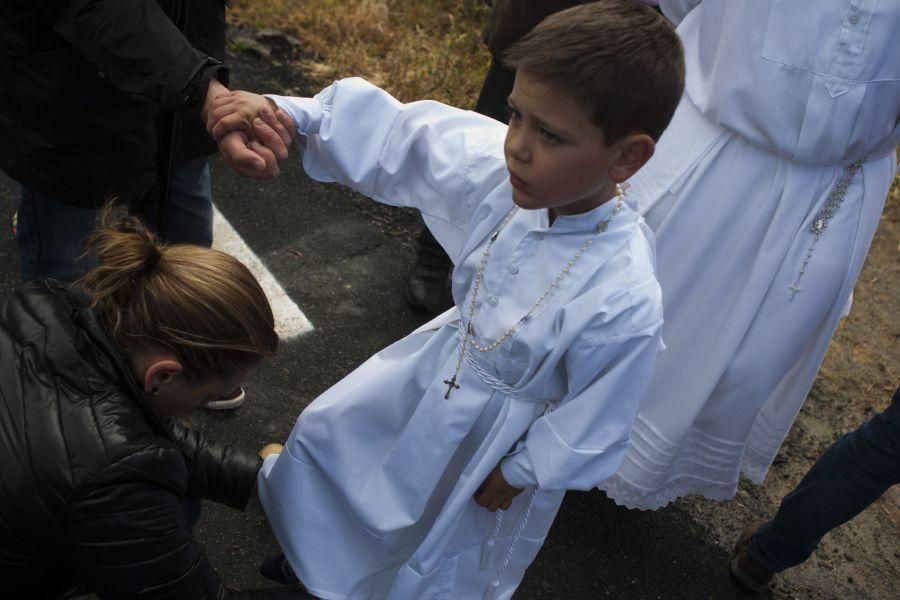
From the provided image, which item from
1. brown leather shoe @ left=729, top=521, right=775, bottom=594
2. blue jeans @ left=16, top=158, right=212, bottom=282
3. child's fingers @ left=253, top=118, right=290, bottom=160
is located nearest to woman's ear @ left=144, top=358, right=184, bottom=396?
child's fingers @ left=253, top=118, right=290, bottom=160

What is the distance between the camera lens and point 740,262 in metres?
2.49

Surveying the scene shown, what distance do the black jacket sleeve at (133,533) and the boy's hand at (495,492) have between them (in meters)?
0.58

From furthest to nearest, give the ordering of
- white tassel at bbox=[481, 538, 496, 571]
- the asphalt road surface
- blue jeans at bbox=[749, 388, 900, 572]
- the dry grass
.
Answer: the dry grass
the asphalt road surface
blue jeans at bbox=[749, 388, 900, 572]
white tassel at bbox=[481, 538, 496, 571]

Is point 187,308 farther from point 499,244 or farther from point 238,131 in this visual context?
point 499,244

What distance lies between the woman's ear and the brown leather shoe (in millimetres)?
1784

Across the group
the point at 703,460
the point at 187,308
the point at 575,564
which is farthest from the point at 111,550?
the point at 703,460

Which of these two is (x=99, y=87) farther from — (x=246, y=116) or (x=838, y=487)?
(x=838, y=487)

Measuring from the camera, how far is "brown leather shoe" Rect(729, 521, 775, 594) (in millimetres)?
2775

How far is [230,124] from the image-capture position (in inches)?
80.0

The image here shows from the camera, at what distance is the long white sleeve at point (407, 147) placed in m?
2.01

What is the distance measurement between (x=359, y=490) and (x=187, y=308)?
1.97ft

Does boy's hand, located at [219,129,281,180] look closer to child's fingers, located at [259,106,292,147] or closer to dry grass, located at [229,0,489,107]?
child's fingers, located at [259,106,292,147]

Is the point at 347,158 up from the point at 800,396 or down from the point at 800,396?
up

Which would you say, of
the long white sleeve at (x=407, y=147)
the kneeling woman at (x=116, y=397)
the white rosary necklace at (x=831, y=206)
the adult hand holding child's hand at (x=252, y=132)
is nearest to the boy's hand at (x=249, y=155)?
the adult hand holding child's hand at (x=252, y=132)
